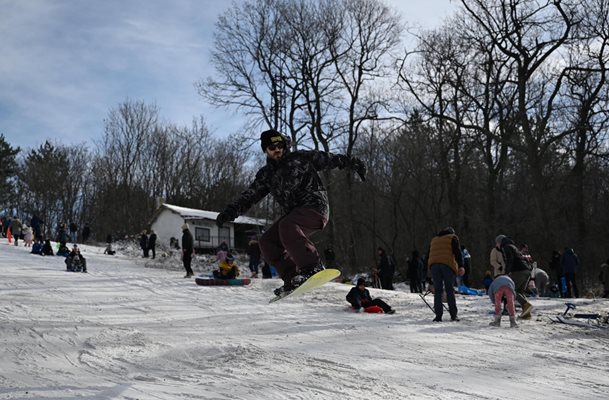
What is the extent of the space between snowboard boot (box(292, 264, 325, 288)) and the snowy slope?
118cm

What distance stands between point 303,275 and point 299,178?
1.04m

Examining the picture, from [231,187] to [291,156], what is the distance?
51132 millimetres

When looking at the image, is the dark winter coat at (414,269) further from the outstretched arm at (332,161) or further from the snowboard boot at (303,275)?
the snowboard boot at (303,275)

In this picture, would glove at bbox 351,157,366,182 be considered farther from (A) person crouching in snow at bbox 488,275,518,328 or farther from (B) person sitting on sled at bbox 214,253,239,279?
(B) person sitting on sled at bbox 214,253,239,279

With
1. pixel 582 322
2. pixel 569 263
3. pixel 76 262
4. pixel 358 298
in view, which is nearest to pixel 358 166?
pixel 358 298

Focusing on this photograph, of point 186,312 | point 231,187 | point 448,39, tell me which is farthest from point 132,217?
point 186,312

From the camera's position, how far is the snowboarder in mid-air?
238 inches

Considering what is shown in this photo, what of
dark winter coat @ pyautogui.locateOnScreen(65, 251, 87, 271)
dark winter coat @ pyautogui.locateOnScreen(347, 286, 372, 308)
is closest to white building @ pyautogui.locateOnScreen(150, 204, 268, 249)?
dark winter coat @ pyautogui.locateOnScreen(65, 251, 87, 271)

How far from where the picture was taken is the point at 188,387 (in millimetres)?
6082

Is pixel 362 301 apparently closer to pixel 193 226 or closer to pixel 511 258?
pixel 511 258

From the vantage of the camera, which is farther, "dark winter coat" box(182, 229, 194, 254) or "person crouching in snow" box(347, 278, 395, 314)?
"dark winter coat" box(182, 229, 194, 254)

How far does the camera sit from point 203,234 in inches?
1891

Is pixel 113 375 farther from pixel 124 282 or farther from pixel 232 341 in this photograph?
pixel 124 282

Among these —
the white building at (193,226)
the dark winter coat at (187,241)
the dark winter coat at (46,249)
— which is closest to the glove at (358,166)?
the dark winter coat at (187,241)
